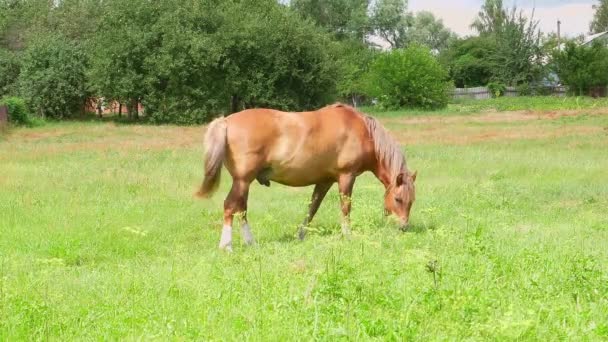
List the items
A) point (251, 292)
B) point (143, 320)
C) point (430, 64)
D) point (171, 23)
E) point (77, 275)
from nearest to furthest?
point (143, 320)
point (251, 292)
point (77, 275)
point (171, 23)
point (430, 64)

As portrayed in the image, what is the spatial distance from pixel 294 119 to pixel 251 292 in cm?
414

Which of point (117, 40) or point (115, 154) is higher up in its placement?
point (117, 40)

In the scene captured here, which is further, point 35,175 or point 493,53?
point 493,53

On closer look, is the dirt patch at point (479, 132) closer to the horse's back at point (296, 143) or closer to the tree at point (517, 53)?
the horse's back at point (296, 143)

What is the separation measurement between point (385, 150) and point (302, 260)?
10.7ft

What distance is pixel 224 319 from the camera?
4.51 m

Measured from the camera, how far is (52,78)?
42312mm

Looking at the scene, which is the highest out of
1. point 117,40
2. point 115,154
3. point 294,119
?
point 117,40

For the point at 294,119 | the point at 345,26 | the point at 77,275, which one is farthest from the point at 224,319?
the point at 345,26

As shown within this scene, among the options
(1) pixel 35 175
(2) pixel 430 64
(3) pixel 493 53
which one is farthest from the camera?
(3) pixel 493 53

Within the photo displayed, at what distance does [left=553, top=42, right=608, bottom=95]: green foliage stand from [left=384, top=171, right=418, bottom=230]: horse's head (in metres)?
54.6

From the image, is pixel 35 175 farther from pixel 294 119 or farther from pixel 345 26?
pixel 345 26

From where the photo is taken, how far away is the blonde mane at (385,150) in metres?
9.29

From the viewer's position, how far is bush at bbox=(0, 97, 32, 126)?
1368 inches
